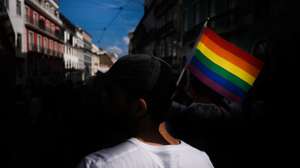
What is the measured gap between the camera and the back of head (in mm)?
1183

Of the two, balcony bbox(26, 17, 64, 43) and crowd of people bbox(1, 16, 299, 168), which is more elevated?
balcony bbox(26, 17, 64, 43)

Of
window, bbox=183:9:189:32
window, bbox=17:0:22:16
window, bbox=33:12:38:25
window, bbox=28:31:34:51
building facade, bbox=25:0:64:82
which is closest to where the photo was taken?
window, bbox=183:9:189:32

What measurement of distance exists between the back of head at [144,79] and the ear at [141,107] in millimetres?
12

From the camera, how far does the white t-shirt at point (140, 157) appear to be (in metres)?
1.06

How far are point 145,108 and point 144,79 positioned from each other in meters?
0.13

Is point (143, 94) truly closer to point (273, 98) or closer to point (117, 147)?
point (117, 147)

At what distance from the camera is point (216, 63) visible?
3.30m

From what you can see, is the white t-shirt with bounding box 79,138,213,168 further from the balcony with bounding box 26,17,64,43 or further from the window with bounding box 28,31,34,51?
the window with bounding box 28,31,34,51

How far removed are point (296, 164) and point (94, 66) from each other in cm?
9442

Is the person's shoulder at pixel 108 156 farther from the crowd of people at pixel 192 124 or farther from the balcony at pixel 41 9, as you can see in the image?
the balcony at pixel 41 9

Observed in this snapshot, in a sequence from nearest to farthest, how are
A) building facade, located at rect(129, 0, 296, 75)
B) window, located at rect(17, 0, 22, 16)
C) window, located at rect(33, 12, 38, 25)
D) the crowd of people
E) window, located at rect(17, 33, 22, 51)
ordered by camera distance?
the crowd of people
building facade, located at rect(129, 0, 296, 75)
window, located at rect(17, 0, 22, 16)
window, located at rect(17, 33, 22, 51)
window, located at rect(33, 12, 38, 25)

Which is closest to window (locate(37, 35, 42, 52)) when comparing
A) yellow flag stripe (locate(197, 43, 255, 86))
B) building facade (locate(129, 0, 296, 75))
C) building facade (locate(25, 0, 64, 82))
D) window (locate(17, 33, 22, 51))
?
building facade (locate(25, 0, 64, 82))

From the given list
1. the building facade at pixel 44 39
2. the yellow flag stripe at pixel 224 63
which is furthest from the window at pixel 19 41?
the yellow flag stripe at pixel 224 63

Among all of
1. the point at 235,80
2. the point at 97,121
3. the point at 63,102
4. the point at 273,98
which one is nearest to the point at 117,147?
the point at 235,80
